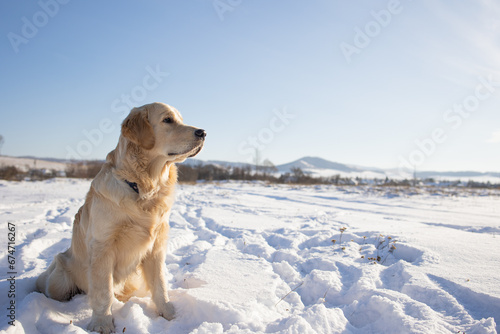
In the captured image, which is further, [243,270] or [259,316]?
[243,270]

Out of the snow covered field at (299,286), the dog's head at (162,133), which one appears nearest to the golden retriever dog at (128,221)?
the dog's head at (162,133)

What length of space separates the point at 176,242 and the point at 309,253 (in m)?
2.26

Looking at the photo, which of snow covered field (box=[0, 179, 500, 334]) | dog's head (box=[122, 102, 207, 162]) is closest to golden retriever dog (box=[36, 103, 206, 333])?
dog's head (box=[122, 102, 207, 162])

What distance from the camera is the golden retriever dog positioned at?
212 cm

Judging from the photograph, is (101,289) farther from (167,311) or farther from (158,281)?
(167,311)

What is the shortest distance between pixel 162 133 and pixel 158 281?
1.42 meters

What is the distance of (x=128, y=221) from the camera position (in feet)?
7.16

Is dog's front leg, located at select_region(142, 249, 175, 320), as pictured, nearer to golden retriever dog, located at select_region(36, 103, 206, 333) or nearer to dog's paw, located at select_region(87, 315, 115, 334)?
golden retriever dog, located at select_region(36, 103, 206, 333)

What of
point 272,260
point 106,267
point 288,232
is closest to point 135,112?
point 106,267

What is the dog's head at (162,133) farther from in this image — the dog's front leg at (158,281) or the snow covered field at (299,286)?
the snow covered field at (299,286)

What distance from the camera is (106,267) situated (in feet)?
6.97

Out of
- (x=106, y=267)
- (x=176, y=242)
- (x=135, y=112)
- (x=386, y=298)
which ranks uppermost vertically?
(x=135, y=112)

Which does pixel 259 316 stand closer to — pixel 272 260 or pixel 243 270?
pixel 243 270

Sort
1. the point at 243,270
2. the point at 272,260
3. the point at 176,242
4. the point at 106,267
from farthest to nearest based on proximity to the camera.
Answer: the point at 176,242
the point at 272,260
the point at 243,270
the point at 106,267
